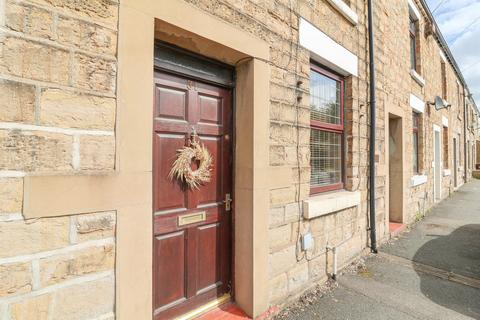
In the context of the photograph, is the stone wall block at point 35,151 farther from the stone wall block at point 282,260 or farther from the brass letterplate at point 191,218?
the stone wall block at point 282,260

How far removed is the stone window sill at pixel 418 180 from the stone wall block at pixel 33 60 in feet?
23.5

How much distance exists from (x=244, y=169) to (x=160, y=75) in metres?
1.12

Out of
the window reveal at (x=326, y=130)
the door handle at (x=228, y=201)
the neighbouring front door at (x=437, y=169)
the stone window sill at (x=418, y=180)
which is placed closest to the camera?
the door handle at (x=228, y=201)

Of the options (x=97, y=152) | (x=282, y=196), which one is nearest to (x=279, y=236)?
(x=282, y=196)

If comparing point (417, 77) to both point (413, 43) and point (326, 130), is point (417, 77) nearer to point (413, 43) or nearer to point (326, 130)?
point (413, 43)

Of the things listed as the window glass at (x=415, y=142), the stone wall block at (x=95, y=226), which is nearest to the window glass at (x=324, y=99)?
the stone wall block at (x=95, y=226)

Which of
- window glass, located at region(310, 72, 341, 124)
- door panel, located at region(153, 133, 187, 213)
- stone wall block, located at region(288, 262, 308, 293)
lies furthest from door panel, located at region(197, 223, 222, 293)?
window glass, located at region(310, 72, 341, 124)

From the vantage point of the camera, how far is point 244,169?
253 cm

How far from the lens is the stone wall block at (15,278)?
1273 mm

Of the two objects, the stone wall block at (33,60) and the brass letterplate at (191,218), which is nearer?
the stone wall block at (33,60)

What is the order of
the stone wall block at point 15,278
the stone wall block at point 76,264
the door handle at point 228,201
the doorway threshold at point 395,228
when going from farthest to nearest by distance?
the doorway threshold at point 395,228 → the door handle at point 228,201 → the stone wall block at point 76,264 → the stone wall block at point 15,278

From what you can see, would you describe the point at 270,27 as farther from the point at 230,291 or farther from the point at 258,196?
the point at 230,291

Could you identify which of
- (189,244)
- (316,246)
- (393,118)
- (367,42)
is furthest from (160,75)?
(393,118)

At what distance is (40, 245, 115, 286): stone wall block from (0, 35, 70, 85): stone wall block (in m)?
0.98
